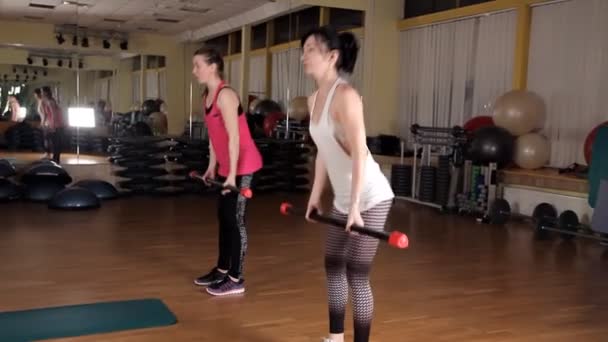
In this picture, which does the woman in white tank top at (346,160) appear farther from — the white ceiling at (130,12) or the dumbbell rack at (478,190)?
the white ceiling at (130,12)

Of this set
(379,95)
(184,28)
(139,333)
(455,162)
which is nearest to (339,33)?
(139,333)

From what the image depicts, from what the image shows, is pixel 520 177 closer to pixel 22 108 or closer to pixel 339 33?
pixel 339 33

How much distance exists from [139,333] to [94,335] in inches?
7.7

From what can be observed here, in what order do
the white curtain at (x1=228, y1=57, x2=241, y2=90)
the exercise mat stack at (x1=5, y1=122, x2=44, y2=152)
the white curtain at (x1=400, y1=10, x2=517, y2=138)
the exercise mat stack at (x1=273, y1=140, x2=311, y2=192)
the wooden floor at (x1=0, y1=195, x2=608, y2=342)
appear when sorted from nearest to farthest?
the wooden floor at (x1=0, y1=195, x2=608, y2=342)
the exercise mat stack at (x1=5, y1=122, x2=44, y2=152)
the white curtain at (x1=400, y1=10, x2=517, y2=138)
the exercise mat stack at (x1=273, y1=140, x2=311, y2=192)
the white curtain at (x1=228, y1=57, x2=241, y2=90)

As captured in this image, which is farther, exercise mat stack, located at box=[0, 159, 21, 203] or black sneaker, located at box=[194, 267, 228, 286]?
exercise mat stack, located at box=[0, 159, 21, 203]

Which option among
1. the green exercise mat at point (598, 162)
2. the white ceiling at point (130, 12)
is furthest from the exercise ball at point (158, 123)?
the green exercise mat at point (598, 162)

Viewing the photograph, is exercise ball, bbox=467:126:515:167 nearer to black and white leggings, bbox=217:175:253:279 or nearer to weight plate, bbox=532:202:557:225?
weight plate, bbox=532:202:557:225

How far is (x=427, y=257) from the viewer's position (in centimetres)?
453

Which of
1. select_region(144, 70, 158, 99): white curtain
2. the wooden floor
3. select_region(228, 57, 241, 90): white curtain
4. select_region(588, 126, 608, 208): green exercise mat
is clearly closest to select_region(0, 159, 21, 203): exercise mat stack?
the wooden floor

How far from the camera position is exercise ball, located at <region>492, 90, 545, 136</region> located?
20.7 ft

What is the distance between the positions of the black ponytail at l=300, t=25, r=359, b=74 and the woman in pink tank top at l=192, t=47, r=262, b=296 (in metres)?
1.02

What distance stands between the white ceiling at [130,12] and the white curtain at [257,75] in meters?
1.78

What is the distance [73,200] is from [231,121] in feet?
12.0

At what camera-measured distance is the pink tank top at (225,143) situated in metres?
3.17
